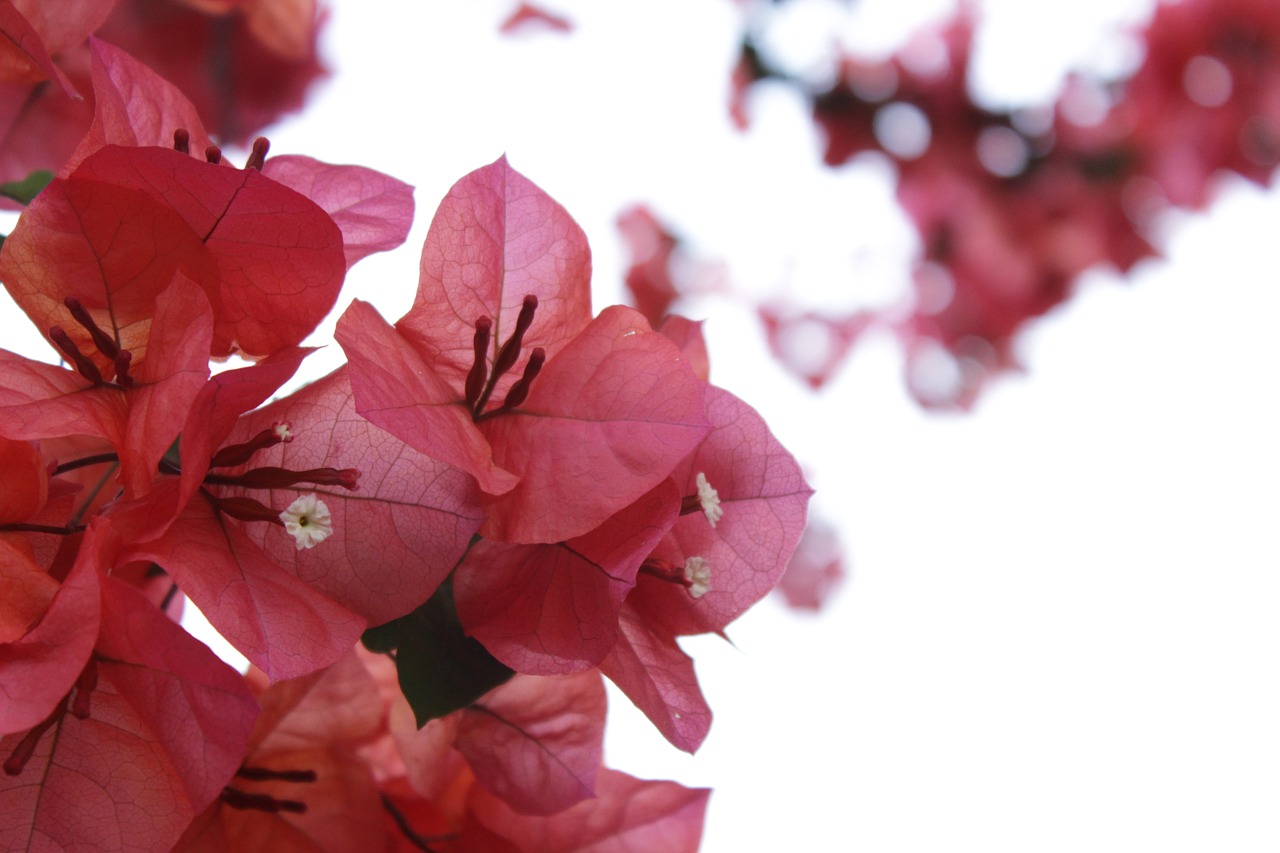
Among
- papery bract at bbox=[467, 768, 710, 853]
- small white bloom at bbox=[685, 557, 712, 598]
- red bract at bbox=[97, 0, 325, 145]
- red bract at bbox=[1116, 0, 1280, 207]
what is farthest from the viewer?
red bract at bbox=[1116, 0, 1280, 207]

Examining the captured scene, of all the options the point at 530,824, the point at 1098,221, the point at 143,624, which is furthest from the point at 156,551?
the point at 1098,221

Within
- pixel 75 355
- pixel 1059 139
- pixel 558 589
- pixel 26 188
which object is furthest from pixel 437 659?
pixel 1059 139

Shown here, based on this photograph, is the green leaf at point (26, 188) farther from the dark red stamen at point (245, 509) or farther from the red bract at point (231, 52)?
the red bract at point (231, 52)

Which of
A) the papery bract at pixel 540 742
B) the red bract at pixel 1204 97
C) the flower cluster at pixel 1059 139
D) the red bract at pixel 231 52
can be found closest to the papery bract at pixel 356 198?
the papery bract at pixel 540 742

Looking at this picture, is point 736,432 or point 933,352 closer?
point 736,432

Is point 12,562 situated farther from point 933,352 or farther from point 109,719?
point 933,352

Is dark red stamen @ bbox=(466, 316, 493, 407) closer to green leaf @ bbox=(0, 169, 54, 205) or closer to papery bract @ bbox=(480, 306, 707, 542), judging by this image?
papery bract @ bbox=(480, 306, 707, 542)

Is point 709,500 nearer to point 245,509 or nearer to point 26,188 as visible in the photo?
point 245,509

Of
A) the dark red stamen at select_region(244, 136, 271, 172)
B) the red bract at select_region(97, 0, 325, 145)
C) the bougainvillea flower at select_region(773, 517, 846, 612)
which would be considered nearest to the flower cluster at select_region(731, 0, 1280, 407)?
the red bract at select_region(97, 0, 325, 145)
